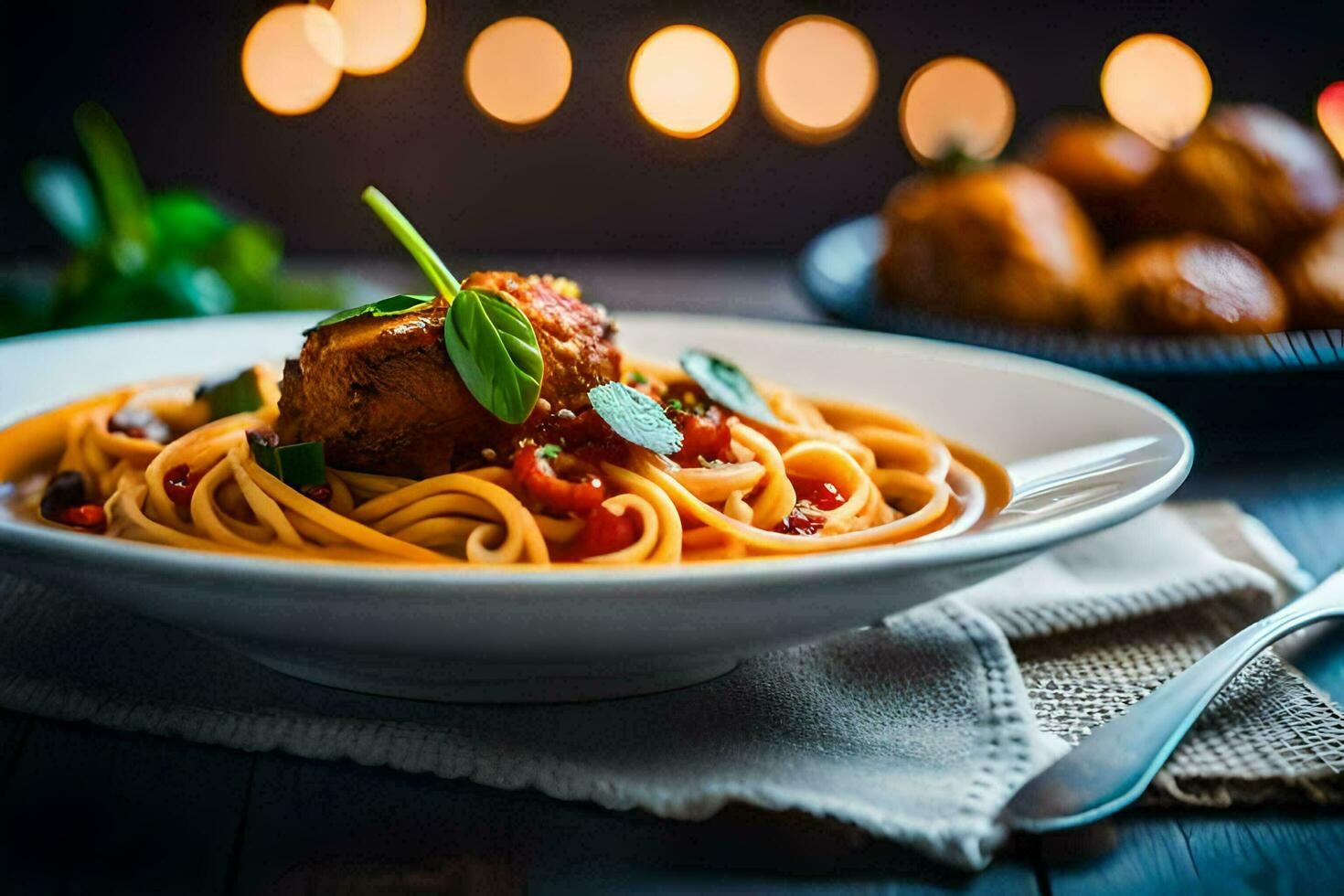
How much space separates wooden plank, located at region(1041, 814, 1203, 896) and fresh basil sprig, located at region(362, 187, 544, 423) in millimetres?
1326

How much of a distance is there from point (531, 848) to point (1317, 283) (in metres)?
4.44

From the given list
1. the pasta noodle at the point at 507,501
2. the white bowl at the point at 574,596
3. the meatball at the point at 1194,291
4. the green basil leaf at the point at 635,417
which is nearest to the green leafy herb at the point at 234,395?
the pasta noodle at the point at 507,501

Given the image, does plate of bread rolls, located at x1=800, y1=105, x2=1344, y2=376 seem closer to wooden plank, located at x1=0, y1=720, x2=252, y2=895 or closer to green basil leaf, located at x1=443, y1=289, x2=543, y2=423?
green basil leaf, located at x1=443, y1=289, x2=543, y2=423

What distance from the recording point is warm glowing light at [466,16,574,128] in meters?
9.86

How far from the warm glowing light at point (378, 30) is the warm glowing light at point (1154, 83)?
481 centimetres

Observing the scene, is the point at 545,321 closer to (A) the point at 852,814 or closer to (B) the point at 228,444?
(B) the point at 228,444

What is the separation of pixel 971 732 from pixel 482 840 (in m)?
0.96

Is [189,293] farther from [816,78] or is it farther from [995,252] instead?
[816,78]

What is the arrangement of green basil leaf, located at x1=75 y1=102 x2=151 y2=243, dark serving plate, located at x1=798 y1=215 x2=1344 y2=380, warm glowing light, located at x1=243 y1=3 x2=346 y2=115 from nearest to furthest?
dark serving plate, located at x1=798 y1=215 x2=1344 y2=380 → green basil leaf, located at x1=75 y1=102 x2=151 y2=243 → warm glowing light, located at x1=243 y1=3 x2=346 y2=115

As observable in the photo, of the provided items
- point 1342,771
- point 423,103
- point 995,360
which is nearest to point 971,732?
point 1342,771

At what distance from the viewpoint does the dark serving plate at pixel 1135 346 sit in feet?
15.3

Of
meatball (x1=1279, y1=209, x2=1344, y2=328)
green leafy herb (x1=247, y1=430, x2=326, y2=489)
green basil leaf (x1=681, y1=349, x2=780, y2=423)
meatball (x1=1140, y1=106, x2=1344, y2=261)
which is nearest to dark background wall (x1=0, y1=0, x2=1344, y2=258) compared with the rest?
meatball (x1=1140, y1=106, x2=1344, y2=261)

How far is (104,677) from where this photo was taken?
113 inches

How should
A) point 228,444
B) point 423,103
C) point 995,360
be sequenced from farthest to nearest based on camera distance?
1. point 423,103
2. point 995,360
3. point 228,444
